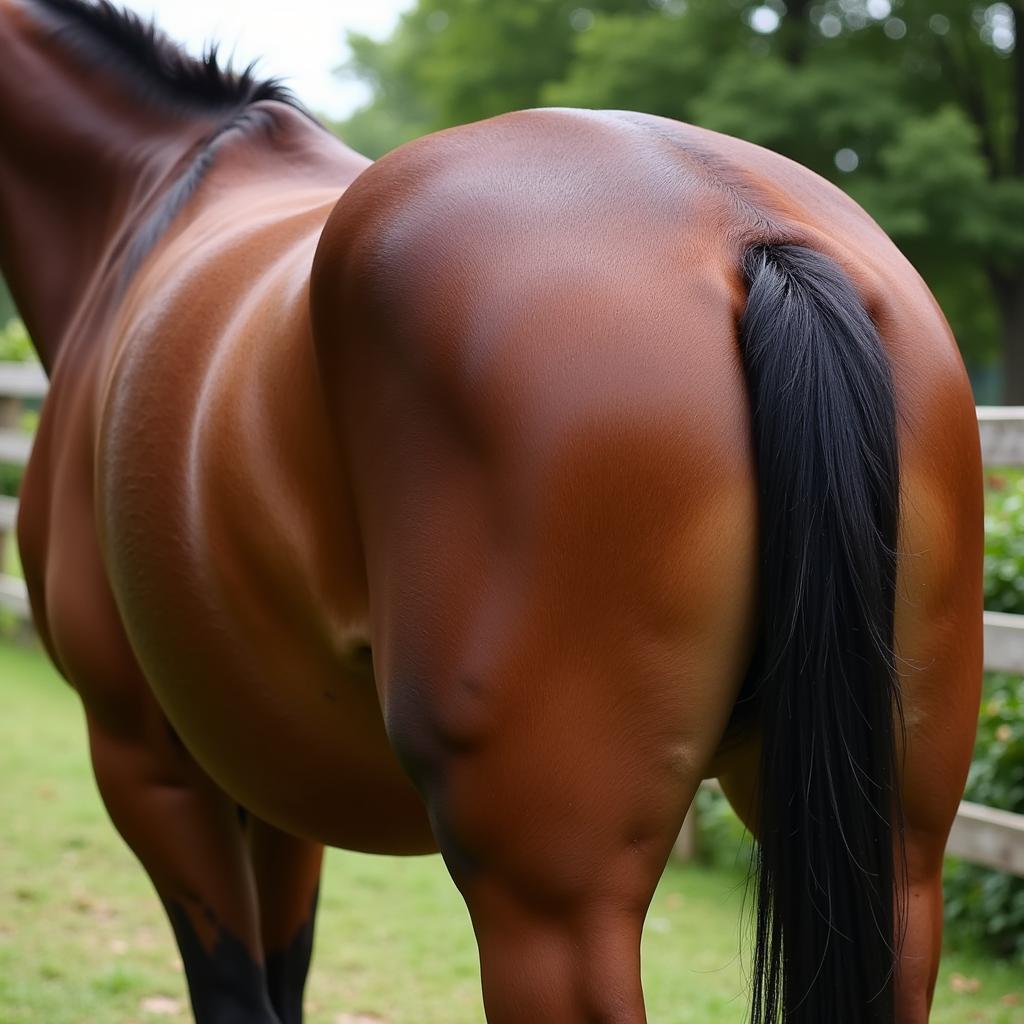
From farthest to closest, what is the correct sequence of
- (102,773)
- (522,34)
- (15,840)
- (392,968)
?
1. (522,34)
2. (15,840)
3. (392,968)
4. (102,773)

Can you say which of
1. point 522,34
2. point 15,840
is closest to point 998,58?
point 522,34

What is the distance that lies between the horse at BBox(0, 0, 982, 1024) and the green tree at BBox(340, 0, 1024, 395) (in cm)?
1462

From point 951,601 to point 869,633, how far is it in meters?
0.19

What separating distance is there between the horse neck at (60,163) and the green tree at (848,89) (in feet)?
45.1

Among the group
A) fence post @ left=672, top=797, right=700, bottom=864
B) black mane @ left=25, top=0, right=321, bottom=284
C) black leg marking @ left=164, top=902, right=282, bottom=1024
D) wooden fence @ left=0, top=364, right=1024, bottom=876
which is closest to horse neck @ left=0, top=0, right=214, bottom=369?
black mane @ left=25, top=0, right=321, bottom=284

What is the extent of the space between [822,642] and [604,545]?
0.26 meters

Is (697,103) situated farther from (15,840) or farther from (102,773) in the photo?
(102,773)

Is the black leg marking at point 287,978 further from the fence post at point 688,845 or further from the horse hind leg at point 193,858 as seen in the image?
the fence post at point 688,845

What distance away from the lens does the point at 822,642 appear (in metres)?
1.28

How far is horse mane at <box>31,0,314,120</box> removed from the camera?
2623 mm

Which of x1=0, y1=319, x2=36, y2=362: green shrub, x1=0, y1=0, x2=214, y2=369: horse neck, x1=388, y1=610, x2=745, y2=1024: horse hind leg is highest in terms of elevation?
x1=0, y1=0, x2=214, y2=369: horse neck

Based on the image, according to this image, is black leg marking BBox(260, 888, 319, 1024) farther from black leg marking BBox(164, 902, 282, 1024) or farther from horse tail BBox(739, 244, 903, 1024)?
horse tail BBox(739, 244, 903, 1024)

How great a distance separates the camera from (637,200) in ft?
4.58

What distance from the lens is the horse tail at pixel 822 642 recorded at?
1284 millimetres
